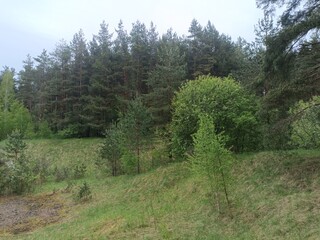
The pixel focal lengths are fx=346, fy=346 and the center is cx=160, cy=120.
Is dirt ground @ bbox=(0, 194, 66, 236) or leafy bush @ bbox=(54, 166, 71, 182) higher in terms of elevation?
leafy bush @ bbox=(54, 166, 71, 182)

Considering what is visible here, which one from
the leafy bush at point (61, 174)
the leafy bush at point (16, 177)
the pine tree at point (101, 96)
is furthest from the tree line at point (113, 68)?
the leafy bush at point (16, 177)

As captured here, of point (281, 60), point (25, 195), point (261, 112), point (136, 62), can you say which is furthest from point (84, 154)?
point (281, 60)

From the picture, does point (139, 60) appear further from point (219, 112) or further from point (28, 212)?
point (28, 212)

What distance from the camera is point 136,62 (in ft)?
141

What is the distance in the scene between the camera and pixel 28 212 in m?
21.7

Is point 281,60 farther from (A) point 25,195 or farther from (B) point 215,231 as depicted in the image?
(A) point 25,195

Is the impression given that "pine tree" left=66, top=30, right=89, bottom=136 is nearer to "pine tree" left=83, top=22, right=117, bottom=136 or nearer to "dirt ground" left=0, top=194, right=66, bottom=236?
"pine tree" left=83, top=22, right=117, bottom=136

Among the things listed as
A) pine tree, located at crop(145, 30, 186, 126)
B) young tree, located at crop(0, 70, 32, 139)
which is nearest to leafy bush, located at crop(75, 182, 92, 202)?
pine tree, located at crop(145, 30, 186, 126)

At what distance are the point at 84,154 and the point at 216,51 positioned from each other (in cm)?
1986

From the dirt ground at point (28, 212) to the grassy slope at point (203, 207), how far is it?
3.33 ft

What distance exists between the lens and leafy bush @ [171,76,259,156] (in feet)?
76.6

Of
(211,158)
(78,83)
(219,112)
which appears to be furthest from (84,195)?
(78,83)

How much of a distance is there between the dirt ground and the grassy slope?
1015 mm

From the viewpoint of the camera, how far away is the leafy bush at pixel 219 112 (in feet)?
76.6
